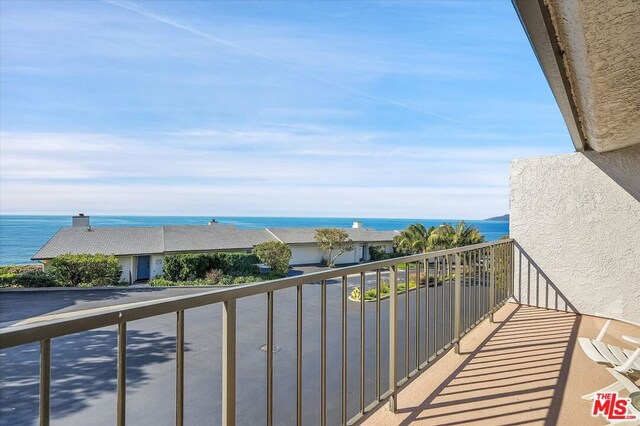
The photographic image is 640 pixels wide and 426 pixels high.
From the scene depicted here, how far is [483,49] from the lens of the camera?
337 inches

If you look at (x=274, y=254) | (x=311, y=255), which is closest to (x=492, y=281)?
(x=274, y=254)

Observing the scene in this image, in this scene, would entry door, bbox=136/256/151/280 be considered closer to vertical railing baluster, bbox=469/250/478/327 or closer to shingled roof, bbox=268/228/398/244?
shingled roof, bbox=268/228/398/244

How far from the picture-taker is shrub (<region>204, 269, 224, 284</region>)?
17.6 meters

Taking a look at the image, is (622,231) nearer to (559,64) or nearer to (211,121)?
(559,64)

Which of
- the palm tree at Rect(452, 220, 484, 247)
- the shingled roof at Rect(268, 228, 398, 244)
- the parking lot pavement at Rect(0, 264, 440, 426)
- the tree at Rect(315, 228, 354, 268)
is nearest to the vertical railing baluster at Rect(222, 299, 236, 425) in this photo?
the parking lot pavement at Rect(0, 264, 440, 426)

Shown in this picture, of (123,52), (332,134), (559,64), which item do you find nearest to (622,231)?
Answer: (559,64)

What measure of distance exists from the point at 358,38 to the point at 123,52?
783 cm

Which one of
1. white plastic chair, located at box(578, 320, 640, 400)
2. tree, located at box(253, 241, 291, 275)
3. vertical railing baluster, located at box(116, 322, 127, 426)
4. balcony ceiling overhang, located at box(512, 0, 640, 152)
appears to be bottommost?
tree, located at box(253, 241, 291, 275)

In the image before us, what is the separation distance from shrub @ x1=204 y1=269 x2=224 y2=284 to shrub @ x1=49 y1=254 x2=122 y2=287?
4.02m

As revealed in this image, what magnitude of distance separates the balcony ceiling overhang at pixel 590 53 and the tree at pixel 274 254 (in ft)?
57.1

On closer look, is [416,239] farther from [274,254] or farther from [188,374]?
[188,374]

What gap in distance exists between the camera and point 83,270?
15719 millimetres

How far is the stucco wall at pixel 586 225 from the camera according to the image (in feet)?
14.5

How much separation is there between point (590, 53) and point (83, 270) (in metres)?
18.2
